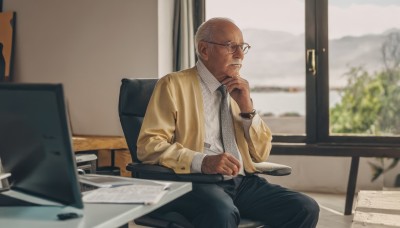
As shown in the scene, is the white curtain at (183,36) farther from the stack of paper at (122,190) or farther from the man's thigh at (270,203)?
the stack of paper at (122,190)

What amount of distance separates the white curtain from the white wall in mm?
61

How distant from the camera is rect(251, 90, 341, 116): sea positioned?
176 inches

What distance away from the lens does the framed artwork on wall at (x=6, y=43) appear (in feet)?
14.2

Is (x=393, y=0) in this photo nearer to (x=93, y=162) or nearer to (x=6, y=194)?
→ (x=93, y=162)

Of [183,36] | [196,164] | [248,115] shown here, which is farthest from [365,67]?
[196,164]

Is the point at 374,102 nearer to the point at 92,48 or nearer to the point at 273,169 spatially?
the point at 92,48

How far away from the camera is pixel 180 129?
7.05 ft

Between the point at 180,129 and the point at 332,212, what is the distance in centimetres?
204

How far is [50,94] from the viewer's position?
101cm

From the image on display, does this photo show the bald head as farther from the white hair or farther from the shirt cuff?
the shirt cuff

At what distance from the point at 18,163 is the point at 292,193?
1.14 metres

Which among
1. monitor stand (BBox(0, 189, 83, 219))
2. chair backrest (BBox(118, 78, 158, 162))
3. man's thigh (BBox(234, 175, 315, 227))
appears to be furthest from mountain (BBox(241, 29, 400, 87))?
monitor stand (BBox(0, 189, 83, 219))

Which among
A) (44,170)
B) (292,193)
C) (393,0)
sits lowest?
(292,193)

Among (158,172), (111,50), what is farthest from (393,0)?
(158,172)
